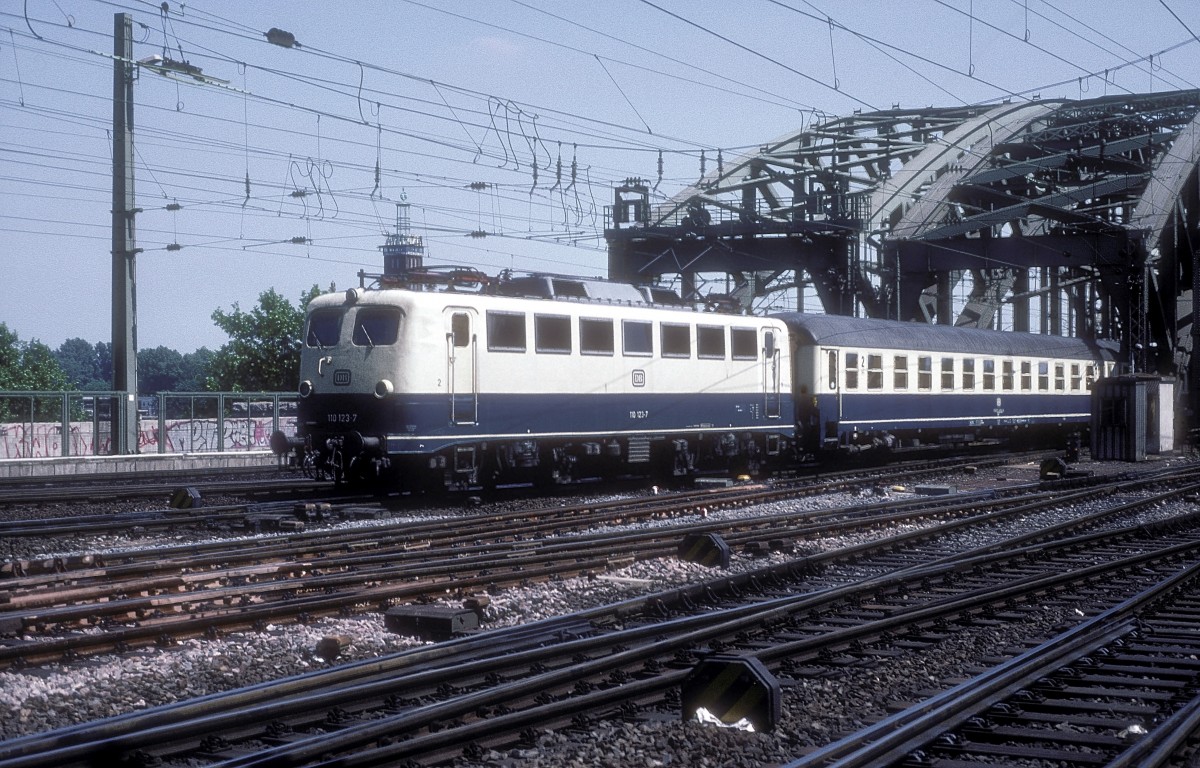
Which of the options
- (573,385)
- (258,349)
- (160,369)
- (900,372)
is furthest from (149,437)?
(160,369)

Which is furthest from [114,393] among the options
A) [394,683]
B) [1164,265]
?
[1164,265]

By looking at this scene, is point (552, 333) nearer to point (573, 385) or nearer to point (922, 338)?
point (573, 385)

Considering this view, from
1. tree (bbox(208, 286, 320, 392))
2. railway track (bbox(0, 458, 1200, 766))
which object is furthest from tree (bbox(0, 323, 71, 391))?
railway track (bbox(0, 458, 1200, 766))

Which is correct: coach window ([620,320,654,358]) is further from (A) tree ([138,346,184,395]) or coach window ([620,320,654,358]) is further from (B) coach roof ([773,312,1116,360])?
Answer: (A) tree ([138,346,184,395])

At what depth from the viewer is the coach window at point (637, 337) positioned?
2389 cm

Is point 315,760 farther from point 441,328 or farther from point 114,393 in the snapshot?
point 114,393

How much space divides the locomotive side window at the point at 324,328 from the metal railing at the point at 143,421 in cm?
685

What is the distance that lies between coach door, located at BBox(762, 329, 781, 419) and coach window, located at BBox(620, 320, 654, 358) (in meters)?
4.10

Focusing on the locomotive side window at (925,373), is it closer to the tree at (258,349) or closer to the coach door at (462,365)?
the coach door at (462,365)

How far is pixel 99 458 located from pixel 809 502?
17186 mm

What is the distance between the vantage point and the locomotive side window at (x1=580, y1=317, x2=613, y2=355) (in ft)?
75.4

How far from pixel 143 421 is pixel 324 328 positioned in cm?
1810

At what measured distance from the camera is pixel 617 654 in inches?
368

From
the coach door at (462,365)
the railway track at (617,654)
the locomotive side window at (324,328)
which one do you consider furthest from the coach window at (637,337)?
the railway track at (617,654)
